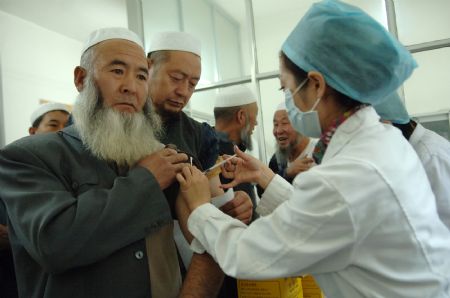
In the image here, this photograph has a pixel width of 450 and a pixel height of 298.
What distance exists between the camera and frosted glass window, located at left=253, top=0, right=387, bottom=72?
4500mm

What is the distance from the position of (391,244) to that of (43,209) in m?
0.86

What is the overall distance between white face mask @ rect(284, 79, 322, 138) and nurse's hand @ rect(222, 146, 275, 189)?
1.45ft

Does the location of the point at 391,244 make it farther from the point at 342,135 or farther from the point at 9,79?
the point at 9,79

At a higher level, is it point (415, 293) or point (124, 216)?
point (124, 216)

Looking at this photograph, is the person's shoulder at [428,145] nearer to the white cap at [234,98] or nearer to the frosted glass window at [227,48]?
the white cap at [234,98]

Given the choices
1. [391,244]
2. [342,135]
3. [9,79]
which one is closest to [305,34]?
Answer: [342,135]

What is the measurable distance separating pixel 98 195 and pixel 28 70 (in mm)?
3921

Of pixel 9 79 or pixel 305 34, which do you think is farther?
pixel 9 79

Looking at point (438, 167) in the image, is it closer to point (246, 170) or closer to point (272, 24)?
Answer: point (246, 170)

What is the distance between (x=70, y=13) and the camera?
436cm

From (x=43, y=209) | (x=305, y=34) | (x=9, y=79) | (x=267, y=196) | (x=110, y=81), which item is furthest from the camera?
(x=9, y=79)

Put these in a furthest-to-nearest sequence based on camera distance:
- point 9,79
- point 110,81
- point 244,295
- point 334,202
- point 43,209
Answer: point 9,79
point 244,295
point 110,81
point 43,209
point 334,202

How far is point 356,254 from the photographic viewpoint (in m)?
0.92

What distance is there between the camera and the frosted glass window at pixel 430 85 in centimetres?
359
